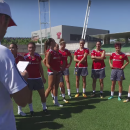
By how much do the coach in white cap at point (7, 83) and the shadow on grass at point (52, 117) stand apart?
8.52ft

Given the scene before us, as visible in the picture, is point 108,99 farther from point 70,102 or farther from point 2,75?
point 2,75

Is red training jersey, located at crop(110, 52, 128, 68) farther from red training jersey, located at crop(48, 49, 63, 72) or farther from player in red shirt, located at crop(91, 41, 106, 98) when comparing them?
red training jersey, located at crop(48, 49, 63, 72)

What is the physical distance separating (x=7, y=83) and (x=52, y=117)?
3373 millimetres

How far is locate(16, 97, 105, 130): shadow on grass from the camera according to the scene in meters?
3.70

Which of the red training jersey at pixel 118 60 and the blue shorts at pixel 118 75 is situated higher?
the red training jersey at pixel 118 60

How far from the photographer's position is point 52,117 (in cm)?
419

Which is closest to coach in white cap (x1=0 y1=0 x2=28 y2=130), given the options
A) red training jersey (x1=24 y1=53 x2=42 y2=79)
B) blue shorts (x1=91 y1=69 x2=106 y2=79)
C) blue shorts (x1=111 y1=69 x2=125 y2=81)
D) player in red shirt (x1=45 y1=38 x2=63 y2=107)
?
red training jersey (x1=24 y1=53 x2=42 y2=79)

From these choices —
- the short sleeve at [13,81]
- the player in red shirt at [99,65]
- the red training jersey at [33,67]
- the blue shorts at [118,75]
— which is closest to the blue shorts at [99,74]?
the player in red shirt at [99,65]

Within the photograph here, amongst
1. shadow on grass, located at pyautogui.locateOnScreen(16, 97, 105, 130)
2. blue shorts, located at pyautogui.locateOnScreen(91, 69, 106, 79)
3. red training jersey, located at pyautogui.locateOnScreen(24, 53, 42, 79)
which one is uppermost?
red training jersey, located at pyautogui.locateOnScreen(24, 53, 42, 79)

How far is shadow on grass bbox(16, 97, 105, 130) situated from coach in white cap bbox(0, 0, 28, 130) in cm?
260

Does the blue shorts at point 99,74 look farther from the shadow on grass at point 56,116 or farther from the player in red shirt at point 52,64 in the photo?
the player in red shirt at point 52,64

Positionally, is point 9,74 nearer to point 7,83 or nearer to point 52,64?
point 7,83

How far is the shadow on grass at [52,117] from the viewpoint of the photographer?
3695mm

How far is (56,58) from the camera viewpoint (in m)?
4.79
